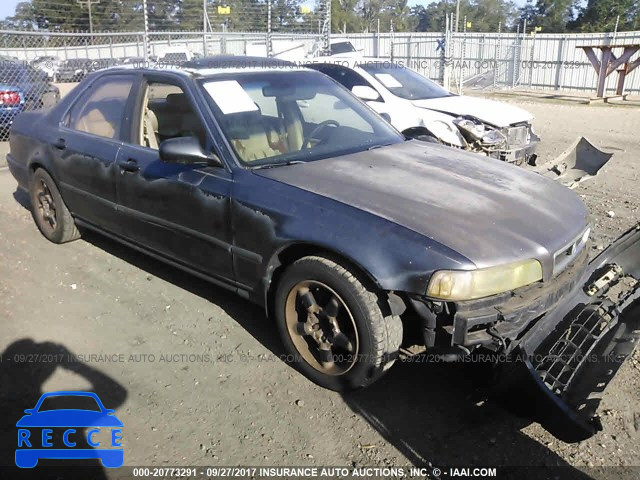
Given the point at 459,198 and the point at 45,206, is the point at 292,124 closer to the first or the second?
the point at 459,198

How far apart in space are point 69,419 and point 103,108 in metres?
→ 2.56

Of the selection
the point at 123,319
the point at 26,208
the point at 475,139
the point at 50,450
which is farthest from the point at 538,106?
the point at 50,450

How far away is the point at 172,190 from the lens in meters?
3.68

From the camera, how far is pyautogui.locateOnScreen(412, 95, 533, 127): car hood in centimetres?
753

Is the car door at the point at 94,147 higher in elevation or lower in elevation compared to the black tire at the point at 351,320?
higher

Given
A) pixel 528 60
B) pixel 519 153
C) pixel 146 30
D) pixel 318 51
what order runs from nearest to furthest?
pixel 519 153 < pixel 146 30 < pixel 318 51 < pixel 528 60

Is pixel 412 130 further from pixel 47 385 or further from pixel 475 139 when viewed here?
pixel 47 385

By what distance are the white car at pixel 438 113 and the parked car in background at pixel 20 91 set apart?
20.7ft

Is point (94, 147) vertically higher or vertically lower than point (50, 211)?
higher

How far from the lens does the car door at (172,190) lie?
3.46 meters

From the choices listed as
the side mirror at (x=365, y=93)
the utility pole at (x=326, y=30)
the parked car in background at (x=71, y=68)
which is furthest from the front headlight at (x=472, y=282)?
the parked car in background at (x=71, y=68)

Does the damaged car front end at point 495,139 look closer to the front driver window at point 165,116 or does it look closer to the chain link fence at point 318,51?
the front driver window at point 165,116

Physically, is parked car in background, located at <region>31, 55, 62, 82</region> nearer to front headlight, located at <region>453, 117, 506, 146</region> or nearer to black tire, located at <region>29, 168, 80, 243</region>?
black tire, located at <region>29, 168, 80, 243</region>

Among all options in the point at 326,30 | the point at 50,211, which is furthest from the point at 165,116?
the point at 326,30
